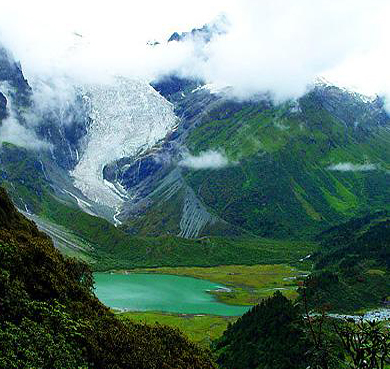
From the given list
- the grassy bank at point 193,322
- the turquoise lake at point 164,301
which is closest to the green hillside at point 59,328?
the grassy bank at point 193,322

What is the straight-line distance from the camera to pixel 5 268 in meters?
36.4

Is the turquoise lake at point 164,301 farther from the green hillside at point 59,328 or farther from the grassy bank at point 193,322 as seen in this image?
the green hillside at point 59,328

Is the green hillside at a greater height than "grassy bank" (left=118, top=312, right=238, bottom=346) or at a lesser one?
greater

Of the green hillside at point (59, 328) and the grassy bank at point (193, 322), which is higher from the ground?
the green hillside at point (59, 328)

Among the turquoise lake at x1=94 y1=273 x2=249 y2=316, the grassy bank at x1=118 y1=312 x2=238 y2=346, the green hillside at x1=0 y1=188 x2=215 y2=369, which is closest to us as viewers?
the green hillside at x1=0 y1=188 x2=215 y2=369

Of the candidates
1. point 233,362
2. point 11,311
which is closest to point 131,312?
point 233,362

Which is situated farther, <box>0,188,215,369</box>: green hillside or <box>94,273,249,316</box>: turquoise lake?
<box>94,273,249,316</box>: turquoise lake

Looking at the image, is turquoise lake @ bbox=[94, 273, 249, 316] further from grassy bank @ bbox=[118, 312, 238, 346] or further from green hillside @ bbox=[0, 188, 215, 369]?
green hillside @ bbox=[0, 188, 215, 369]

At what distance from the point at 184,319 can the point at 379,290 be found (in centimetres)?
6067

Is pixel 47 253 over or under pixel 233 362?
over

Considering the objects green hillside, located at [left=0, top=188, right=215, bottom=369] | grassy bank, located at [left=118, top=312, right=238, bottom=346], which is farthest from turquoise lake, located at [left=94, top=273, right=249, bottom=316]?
green hillside, located at [left=0, top=188, right=215, bottom=369]

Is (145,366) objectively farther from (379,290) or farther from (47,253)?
(379,290)

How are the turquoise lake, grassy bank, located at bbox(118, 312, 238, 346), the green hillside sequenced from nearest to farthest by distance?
1. the green hillside
2. grassy bank, located at bbox(118, 312, 238, 346)
3. the turquoise lake

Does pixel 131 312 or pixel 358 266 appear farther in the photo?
pixel 358 266
